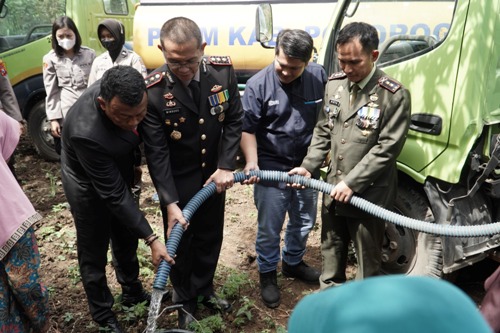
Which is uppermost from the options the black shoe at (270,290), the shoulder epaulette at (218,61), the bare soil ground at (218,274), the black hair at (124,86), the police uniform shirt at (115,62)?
the black hair at (124,86)


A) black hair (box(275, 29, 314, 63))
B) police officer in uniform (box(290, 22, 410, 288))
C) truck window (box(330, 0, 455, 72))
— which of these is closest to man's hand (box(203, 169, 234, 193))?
police officer in uniform (box(290, 22, 410, 288))

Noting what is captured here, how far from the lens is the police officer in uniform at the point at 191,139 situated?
2.66 metres

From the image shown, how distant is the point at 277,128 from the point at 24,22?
4687 millimetres

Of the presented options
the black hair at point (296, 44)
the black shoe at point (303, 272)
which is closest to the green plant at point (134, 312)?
the black shoe at point (303, 272)

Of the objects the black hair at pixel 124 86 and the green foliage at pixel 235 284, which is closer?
the black hair at pixel 124 86

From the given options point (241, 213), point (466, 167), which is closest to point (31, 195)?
point (241, 213)

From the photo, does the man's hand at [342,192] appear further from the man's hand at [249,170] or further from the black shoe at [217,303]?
the black shoe at [217,303]

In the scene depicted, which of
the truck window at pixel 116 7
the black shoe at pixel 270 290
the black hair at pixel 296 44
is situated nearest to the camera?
the black hair at pixel 296 44

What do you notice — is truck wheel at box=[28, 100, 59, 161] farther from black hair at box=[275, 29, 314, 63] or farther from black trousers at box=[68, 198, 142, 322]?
black hair at box=[275, 29, 314, 63]

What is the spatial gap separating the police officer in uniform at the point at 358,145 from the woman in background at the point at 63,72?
291 cm

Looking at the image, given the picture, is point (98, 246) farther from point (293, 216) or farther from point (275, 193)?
point (293, 216)

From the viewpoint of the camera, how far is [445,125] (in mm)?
2869

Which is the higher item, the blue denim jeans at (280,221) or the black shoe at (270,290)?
the blue denim jeans at (280,221)

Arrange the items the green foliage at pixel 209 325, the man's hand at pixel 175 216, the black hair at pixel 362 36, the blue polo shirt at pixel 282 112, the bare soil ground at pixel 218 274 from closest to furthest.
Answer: the black hair at pixel 362 36
the man's hand at pixel 175 216
the green foliage at pixel 209 325
the blue polo shirt at pixel 282 112
the bare soil ground at pixel 218 274
